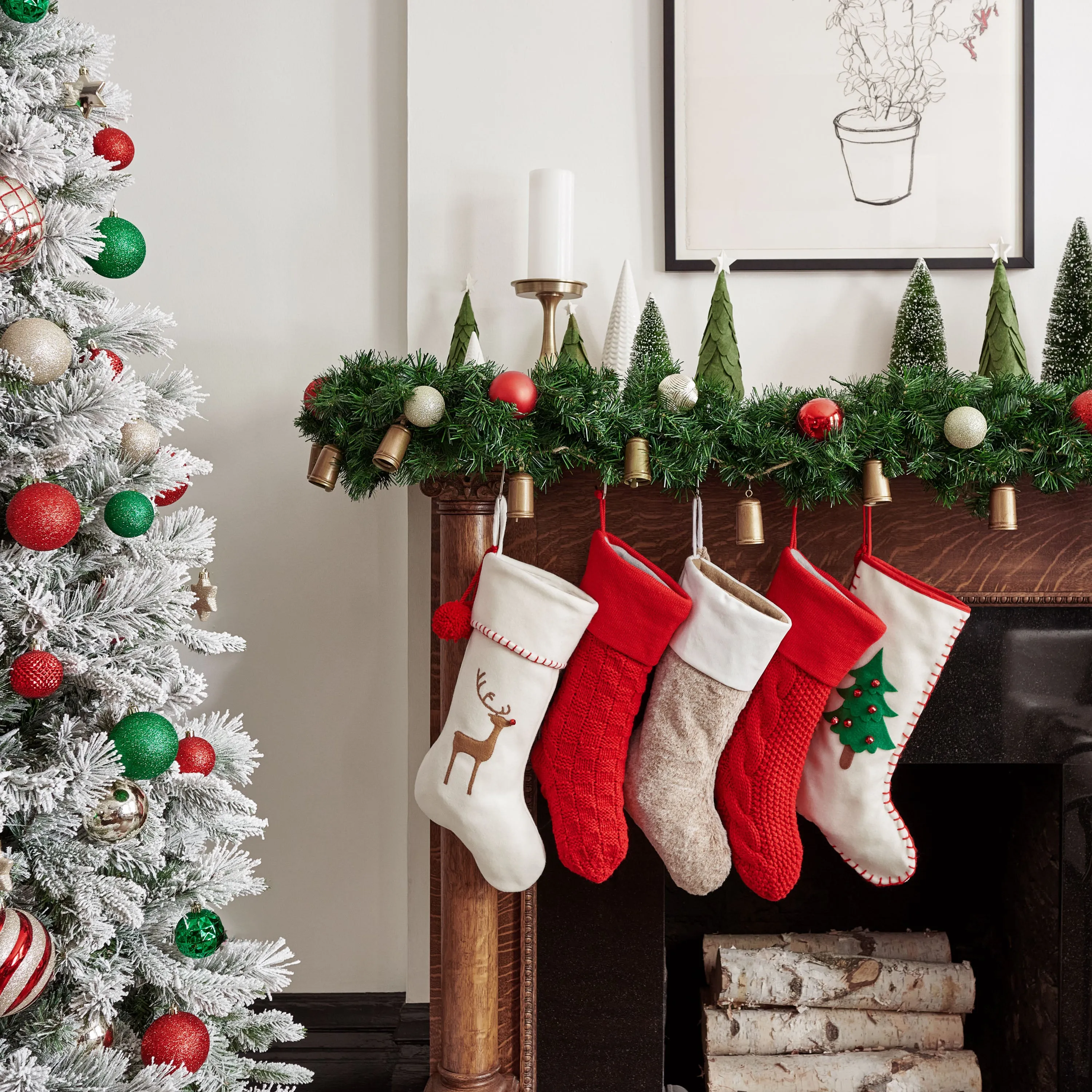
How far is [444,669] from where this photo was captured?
1330 millimetres

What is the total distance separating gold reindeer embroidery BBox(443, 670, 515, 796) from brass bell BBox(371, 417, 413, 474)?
32 cm

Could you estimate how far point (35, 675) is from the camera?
88 cm

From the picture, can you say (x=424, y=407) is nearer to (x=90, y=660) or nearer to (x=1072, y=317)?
(x=90, y=660)

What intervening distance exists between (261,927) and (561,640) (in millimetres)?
925

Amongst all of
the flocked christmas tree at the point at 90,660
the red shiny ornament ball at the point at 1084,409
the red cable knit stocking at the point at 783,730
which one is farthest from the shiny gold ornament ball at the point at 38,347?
the red shiny ornament ball at the point at 1084,409

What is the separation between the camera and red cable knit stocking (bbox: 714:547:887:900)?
1.23 m

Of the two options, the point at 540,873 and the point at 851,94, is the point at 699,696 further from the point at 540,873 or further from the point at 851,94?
the point at 851,94

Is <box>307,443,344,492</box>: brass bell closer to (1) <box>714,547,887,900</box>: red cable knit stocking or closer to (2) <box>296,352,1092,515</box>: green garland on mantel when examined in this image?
(2) <box>296,352,1092,515</box>: green garland on mantel

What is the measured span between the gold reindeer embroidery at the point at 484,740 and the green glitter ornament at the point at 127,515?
1.66 ft

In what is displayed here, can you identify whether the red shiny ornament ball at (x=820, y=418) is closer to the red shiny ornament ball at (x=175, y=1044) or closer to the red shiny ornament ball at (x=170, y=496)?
the red shiny ornament ball at (x=170, y=496)

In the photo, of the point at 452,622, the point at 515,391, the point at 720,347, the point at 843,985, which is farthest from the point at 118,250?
the point at 843,985

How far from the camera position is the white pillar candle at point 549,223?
137cm

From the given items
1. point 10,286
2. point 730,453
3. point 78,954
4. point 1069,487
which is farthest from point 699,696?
point 10,286

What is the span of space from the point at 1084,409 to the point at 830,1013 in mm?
1107
